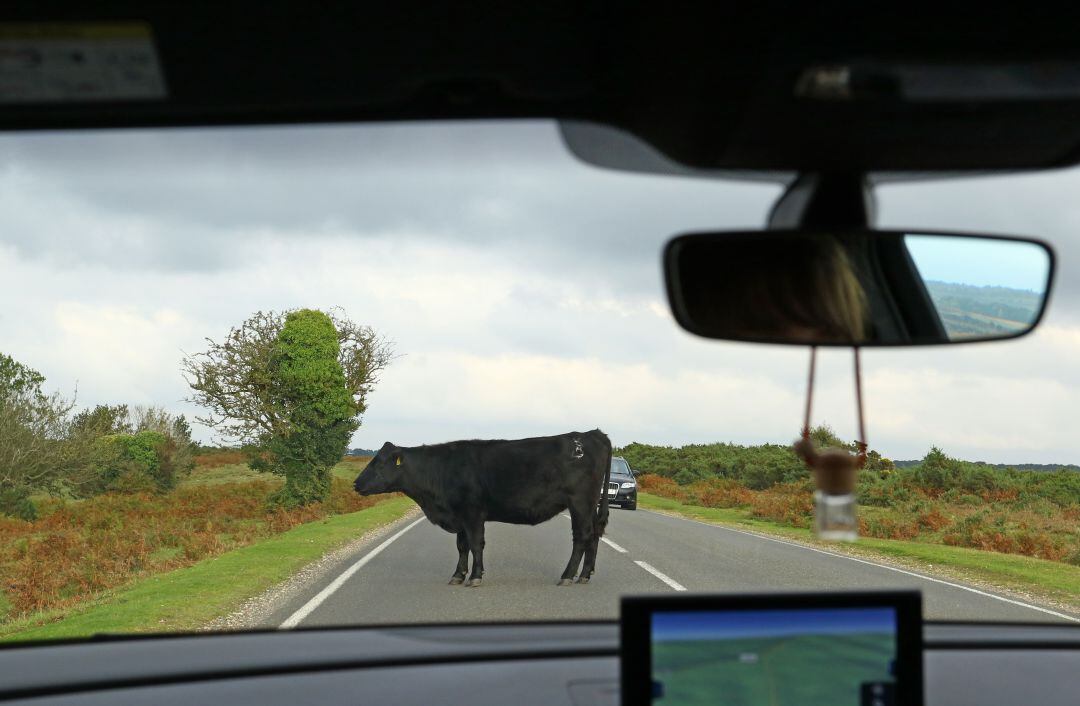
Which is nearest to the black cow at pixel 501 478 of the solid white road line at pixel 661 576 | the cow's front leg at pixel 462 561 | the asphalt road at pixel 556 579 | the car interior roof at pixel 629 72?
the asphalt road at pixel 556 579

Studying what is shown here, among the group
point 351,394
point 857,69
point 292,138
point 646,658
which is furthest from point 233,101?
point 351,394

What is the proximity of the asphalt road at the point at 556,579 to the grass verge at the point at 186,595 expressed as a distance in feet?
1.28

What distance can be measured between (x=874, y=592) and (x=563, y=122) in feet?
4.40

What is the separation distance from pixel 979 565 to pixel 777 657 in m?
7.47

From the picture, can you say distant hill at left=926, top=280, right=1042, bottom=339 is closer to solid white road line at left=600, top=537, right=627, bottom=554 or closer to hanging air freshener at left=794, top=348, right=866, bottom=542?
hanging air freshener at left=794, top=348, right=866, bottom=542

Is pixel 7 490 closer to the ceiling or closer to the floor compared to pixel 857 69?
closer to the floor

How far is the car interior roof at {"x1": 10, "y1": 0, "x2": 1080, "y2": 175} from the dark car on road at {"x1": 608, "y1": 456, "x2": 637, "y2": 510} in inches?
425

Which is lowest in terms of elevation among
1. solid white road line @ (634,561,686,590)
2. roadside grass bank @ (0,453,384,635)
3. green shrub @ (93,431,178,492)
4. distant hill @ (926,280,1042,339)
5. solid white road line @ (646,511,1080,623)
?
solid white road line @ (634,561,686,590)

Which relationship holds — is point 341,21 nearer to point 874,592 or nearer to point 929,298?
point 929,298

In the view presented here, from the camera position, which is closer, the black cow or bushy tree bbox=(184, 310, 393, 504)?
bushy tree bbox=(184, 310, 393, 504)

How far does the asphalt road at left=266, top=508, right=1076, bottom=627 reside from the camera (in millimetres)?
6602

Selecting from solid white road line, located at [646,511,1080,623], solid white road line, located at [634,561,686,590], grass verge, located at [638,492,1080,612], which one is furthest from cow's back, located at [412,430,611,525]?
solid white road line, located at [646,511,1080,623]

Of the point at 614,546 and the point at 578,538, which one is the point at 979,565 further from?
the point at 614,546

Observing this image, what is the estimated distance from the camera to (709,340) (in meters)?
2.19
